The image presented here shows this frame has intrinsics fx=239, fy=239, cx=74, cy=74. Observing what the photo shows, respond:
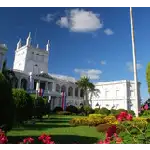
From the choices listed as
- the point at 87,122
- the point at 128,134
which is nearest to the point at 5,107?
the point at 128,134

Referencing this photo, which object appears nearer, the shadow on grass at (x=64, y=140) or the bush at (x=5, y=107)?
the bush at (x=5, y=107)

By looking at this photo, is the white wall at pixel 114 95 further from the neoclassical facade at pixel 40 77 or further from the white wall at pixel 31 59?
the white wall at pixel 31 59

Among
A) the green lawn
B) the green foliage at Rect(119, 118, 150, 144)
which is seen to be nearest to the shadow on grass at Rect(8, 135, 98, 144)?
the green lawn

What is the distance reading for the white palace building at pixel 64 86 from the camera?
4453 cm

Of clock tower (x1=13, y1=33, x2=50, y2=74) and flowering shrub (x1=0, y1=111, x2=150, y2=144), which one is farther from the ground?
clock tower (x1=13, y1=33, x2=50, y2=74)

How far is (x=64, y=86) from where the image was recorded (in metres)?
58.9

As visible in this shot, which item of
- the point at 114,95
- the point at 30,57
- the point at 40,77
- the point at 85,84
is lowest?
the point at 114,95

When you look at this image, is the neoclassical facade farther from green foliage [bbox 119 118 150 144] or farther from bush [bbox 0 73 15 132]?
green foliage [bbox 119 118 150 144]

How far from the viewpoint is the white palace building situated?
1753 inches

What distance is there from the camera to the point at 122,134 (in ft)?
11.6

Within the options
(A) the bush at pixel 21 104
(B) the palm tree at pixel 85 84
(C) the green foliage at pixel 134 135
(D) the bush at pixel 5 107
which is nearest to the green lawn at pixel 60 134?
(A) the bush at pixel 21 104

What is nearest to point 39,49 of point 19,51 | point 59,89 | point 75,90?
point 19,51

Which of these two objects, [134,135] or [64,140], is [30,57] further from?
[134,135]

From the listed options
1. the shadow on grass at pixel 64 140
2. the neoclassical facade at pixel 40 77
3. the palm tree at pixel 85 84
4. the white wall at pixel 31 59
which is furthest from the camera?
the palm tree at pixel 85 84
